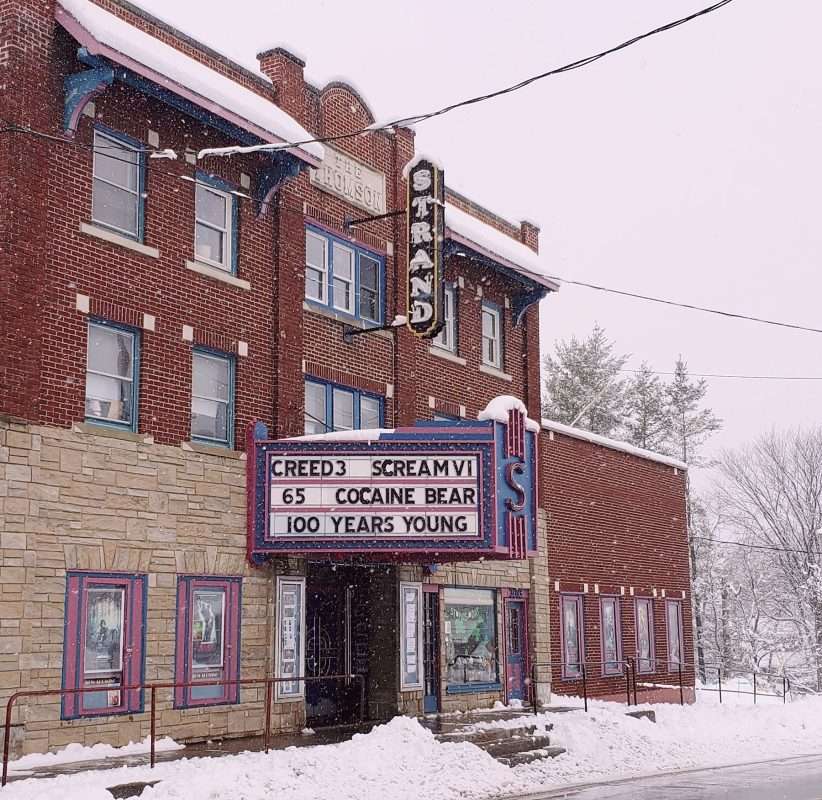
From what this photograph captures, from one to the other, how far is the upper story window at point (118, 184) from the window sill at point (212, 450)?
3.27 m

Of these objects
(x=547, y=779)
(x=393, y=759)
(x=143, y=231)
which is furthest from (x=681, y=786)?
(x=143, y=231)

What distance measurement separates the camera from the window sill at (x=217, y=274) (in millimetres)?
18781

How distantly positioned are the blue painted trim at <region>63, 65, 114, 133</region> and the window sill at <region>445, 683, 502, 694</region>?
1342 cm

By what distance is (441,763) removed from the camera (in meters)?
16.5

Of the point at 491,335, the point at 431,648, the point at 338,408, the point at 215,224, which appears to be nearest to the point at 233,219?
the point at 215,224

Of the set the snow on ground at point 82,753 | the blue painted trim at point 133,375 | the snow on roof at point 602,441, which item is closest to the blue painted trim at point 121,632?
the snow on ground at point 82,753

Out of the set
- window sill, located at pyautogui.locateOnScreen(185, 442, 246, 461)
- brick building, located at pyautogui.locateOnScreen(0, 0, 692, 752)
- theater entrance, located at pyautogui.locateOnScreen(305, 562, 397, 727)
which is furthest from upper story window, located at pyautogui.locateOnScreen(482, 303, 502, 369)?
window sill, located at pyautogui.locateOnScreen(185, 442, 246, 461)

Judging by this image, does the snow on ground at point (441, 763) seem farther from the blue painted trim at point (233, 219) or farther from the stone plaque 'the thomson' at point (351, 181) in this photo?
the stone plaque 'the thomson' at point (351, 181)

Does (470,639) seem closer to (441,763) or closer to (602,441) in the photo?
(602,441)

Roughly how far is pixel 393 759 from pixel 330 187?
→ 10.8 metres

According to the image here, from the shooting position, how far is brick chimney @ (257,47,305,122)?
21203mm

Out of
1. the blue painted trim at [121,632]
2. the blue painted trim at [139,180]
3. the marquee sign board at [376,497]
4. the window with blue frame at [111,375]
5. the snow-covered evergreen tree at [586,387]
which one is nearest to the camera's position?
the blue painted trim at [121,632]

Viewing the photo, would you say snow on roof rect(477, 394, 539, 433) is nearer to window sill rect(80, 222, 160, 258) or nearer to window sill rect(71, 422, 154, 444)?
window sill rect(71, 422, 154, 444)

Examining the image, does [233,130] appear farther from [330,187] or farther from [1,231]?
[1,231]
